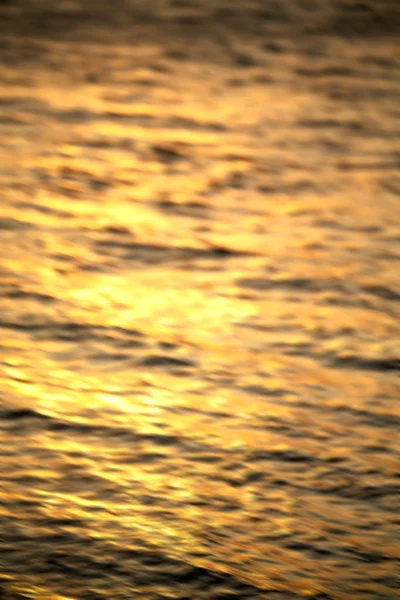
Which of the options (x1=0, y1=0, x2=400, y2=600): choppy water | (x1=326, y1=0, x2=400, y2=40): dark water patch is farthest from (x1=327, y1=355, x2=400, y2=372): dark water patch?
(x1=326, y1=0, x2=400, y2=40): dark water patch

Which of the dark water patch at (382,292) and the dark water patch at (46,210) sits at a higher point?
the dark water patch at (46,210)

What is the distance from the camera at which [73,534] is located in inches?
14.2

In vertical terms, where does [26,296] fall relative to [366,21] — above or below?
below

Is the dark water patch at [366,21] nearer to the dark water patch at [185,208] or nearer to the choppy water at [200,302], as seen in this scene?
the choppy water at [200,302]

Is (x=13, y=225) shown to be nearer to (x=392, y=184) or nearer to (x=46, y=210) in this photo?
(x=46, y=210)

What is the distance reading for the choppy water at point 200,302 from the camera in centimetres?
36

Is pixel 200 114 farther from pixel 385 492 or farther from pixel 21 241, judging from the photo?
pixel 385 492

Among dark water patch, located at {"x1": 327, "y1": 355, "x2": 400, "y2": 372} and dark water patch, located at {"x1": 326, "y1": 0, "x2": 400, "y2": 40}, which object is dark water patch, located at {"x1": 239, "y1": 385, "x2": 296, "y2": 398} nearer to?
dark water patch, located at {"x1": 327, "y1": 355, "x2": 400, "y2": 372}

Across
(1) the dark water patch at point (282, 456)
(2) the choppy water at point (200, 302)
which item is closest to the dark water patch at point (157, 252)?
(2) the choppy water at point (200, 302)

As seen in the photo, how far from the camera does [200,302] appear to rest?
43 cm

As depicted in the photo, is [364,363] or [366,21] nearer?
[364,363]

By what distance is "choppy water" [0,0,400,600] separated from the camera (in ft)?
1.18

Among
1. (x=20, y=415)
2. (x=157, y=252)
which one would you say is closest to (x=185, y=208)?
(x=157, y=252)

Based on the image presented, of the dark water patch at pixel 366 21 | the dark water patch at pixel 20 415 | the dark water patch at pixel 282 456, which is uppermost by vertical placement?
the dark water patch at pixel 366 21
